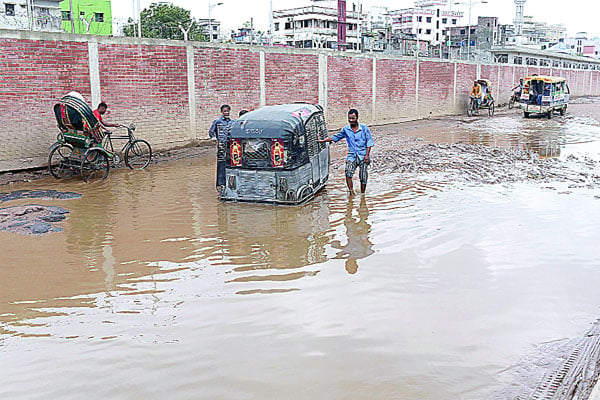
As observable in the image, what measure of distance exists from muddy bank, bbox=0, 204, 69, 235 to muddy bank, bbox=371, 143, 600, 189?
776 cm

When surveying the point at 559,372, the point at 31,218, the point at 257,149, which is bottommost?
the point at 559,372

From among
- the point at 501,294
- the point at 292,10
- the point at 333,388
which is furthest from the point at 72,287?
the point at 292,10

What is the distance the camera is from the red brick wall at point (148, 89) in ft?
51.2

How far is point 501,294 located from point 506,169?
350 inches

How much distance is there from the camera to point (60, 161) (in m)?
13.0

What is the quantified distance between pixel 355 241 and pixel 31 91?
9.69 metres

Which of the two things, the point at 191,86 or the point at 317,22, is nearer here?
the point at 191,86

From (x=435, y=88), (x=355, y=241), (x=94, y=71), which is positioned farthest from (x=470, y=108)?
(x=355, y=241)

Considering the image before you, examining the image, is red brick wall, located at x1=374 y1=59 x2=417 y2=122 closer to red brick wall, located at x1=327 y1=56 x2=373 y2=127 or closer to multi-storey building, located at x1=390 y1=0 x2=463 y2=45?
red brick wall, located at x1=327 y1=56 x2=373 y2=127

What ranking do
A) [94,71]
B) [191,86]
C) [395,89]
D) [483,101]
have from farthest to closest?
1. [483,101]
2. [395,89]
3. [191,86]
4. [94,71]

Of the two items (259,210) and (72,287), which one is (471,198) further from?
(72,287)

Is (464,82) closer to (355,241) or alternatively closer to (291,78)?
(291,78)

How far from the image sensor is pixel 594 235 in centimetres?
850

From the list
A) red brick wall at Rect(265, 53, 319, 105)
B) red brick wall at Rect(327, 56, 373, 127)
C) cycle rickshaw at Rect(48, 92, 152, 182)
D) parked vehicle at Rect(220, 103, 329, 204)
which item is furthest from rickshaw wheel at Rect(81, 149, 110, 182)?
red brick wall at Rect(327, 56, 373, 127)
